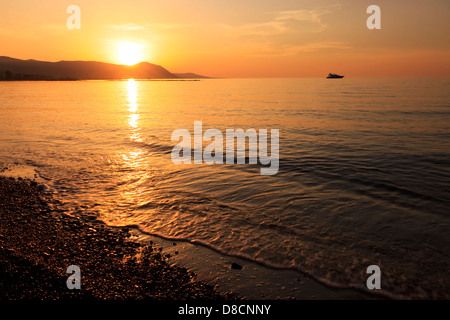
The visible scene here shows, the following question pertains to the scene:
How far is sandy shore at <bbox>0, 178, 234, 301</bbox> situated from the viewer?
5941mm

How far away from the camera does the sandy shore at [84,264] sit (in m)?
5.94

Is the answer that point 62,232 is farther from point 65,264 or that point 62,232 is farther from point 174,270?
point 174,270

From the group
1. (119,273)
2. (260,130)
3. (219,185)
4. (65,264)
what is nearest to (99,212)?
(65,264)

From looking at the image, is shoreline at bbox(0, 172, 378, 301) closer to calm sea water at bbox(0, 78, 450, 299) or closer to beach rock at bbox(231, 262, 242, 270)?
beach rock at bbox(231, 262, 242, 270)
